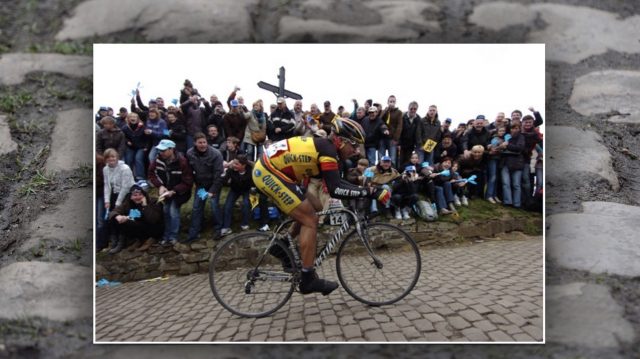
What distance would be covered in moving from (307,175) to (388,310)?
138 centimetres

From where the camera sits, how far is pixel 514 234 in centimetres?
431

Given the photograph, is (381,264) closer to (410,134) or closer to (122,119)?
(410,134)

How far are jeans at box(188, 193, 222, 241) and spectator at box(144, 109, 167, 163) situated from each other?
575 mm

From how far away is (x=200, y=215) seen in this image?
4355 millimetres

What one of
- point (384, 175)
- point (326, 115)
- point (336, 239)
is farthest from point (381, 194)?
point (326, 115)

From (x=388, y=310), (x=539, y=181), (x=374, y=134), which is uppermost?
(x=374, y=134)

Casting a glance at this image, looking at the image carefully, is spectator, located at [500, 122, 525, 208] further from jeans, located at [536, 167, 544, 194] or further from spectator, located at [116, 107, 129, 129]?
spectator, located at [116, 107, 129, 129]

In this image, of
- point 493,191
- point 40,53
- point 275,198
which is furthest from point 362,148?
point 40,53

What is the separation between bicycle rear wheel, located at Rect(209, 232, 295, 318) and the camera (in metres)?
4.21

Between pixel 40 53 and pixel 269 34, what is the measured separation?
2.28 m

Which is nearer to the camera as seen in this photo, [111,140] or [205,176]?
[111,140]

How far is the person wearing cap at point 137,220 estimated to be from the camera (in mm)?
4266

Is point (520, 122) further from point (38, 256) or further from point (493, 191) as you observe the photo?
point (38, 256)

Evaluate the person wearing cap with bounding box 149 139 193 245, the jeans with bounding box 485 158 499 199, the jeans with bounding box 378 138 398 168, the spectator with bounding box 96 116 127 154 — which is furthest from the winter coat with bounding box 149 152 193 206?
the jeans with bounding box 485 158 499 199
